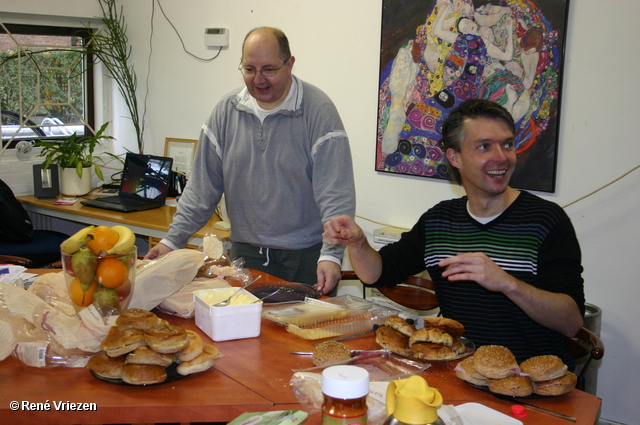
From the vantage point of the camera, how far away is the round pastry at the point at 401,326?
61.2 inches

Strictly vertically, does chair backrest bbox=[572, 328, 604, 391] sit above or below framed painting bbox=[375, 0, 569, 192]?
below

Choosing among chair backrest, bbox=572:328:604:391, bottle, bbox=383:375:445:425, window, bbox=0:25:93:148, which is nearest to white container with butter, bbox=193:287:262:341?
bottle, bbox=383:375:445:425

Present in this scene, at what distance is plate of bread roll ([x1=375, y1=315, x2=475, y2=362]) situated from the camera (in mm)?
1467

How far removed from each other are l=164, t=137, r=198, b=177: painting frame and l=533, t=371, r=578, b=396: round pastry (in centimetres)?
350

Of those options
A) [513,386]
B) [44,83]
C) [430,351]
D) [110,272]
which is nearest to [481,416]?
[513,386]

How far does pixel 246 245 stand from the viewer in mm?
2619

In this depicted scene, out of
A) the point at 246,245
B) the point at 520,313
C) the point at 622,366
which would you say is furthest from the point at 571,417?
the point at 622,366

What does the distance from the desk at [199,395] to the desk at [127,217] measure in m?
1.88

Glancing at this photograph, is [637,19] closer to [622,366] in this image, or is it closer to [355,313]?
[622,366]

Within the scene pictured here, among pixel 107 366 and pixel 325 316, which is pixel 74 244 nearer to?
pixel 107 366

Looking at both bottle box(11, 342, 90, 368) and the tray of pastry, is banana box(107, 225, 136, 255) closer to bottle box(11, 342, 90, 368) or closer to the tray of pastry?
bottle box(11, 342, 90, 368)

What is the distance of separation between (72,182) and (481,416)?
3.91 m

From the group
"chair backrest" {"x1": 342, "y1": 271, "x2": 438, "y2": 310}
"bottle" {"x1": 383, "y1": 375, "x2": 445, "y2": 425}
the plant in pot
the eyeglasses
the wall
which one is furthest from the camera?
the plant in pot

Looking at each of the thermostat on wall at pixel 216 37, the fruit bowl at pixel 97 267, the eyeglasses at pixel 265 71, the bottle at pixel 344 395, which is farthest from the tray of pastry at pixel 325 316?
the thermostat on wall at pixel 216 37
